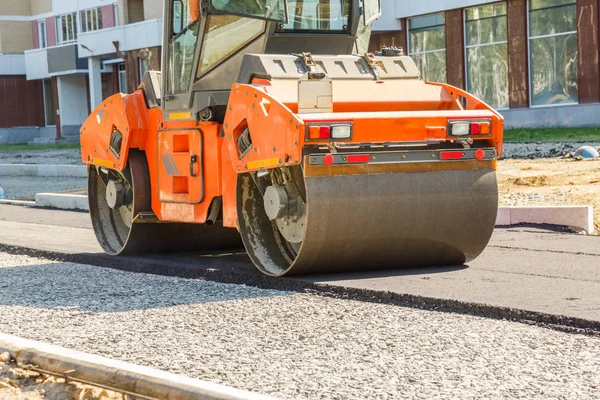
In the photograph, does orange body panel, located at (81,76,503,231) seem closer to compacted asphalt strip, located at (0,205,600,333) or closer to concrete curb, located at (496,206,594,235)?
compacted asphalt strip, located at (0,205,600,333)

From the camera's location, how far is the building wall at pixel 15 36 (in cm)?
6056

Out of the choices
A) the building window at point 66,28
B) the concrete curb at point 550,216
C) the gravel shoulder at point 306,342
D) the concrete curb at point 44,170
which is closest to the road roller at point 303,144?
the gravel shoulder at point 306,342

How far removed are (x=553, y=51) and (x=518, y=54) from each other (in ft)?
4.23

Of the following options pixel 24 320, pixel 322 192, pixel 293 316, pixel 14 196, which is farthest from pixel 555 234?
pixel 14 196

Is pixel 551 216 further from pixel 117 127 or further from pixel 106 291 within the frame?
pixel 106 291

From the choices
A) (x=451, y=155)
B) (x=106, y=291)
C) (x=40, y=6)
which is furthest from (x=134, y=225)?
(x=40, y=6)

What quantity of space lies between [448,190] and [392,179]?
1.53 ft

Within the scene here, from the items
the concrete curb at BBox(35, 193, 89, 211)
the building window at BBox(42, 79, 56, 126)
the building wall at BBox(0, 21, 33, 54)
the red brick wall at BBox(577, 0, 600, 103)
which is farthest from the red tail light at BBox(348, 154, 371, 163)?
the building wall at BBox(0, 21, 33, 54)

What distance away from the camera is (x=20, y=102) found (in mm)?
59688

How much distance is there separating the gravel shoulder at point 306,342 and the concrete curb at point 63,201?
8.95 meters

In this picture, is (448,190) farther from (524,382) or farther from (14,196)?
(14,196)

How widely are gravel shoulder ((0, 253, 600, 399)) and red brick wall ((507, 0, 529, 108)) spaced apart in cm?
2223

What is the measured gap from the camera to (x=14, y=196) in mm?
22141

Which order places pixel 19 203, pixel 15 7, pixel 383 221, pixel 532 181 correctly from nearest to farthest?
1. pixel 383 221
2. pixel 532 181
3. pixel 19 203
4. pixel 15 7
